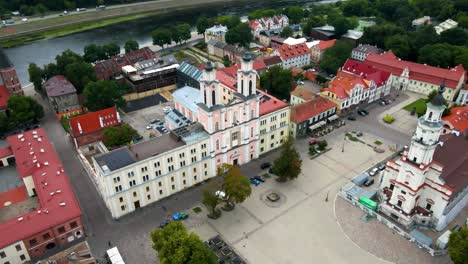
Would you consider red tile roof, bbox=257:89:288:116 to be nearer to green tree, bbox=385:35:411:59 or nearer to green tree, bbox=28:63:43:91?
green tree, bbox=28:63:43:91

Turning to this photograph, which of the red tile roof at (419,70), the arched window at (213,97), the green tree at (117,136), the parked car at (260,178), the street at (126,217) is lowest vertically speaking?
the street at (126,217)

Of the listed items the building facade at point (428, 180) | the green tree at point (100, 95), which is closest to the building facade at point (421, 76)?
the building facade at point (428, 180)

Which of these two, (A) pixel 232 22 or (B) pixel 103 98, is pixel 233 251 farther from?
(A) pixel 232 22

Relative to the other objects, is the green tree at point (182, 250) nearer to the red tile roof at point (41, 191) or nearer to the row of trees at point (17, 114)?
the red tile roof at point (41, 191)

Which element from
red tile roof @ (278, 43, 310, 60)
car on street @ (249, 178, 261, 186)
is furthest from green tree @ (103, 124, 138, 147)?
red tile roof @ (278, 43, 310, 60)

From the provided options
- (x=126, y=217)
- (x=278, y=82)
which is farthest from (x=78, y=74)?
(x=126, y=217)

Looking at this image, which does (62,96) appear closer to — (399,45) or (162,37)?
(162,37)
